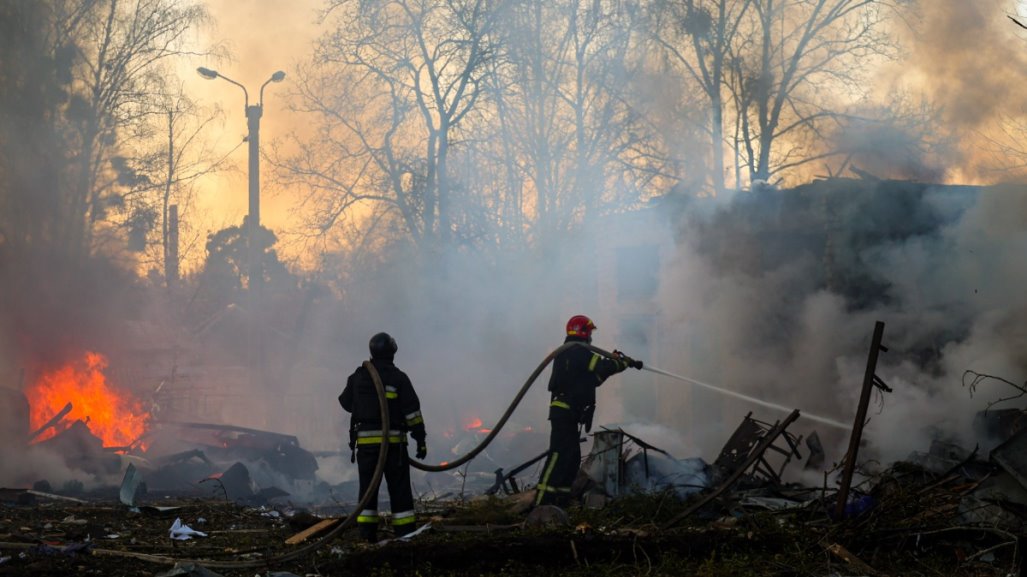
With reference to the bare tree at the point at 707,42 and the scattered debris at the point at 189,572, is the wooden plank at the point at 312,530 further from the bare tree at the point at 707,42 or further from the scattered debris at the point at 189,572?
the bare tree at the point at 707,42

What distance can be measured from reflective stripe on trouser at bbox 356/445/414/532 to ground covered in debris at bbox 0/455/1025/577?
0.31 m

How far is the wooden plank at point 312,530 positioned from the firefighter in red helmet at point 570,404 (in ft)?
6.01

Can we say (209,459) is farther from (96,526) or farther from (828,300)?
(828,300)

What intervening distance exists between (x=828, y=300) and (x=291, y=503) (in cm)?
814

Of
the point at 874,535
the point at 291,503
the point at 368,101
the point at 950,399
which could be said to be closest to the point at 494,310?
the point at 368,101

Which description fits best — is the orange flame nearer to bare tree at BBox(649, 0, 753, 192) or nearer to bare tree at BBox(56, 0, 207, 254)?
bare tree at BBox(56, 0, 207, 254)

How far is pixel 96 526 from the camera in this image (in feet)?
25.6

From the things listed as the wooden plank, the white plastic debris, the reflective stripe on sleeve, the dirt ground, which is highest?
the reflective stripe on sleeve

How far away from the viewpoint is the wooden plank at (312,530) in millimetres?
7375

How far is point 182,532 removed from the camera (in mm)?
7785

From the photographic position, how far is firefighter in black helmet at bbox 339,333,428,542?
25.0ft

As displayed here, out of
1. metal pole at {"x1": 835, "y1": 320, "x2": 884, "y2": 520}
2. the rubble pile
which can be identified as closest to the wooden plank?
the rubble pile

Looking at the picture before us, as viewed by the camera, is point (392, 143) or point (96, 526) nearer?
point (96, 526)

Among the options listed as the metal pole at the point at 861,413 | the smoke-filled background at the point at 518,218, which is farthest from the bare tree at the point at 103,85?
the metal pole at the point at 861,413
